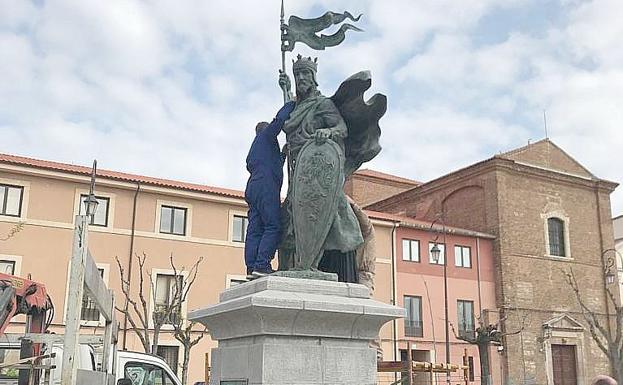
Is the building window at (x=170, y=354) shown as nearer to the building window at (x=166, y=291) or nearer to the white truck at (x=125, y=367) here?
the building window at (x=166, y=291)

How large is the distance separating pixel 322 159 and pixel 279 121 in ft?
2.21

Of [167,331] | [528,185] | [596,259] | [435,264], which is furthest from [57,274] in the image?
[596,259]

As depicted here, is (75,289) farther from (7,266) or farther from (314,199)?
(7,266)

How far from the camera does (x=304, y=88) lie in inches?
227

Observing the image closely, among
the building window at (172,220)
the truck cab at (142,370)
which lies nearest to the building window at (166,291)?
the building window at (172,220)

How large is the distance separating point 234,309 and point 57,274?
23.0m

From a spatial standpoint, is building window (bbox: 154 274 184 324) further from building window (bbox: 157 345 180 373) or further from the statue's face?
the statue's face

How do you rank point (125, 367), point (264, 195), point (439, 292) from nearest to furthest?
point (264, 195)
point (125, 367)
point (439, 292)

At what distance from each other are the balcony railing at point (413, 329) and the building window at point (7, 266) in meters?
17.3

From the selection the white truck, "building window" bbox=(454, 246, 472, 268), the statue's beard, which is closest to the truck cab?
the white truck

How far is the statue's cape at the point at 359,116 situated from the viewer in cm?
567

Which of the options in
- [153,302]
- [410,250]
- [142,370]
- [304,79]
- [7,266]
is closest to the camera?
[304,79]

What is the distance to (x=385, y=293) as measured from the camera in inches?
1284

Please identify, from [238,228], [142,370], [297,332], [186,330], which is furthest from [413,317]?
[297,332]
